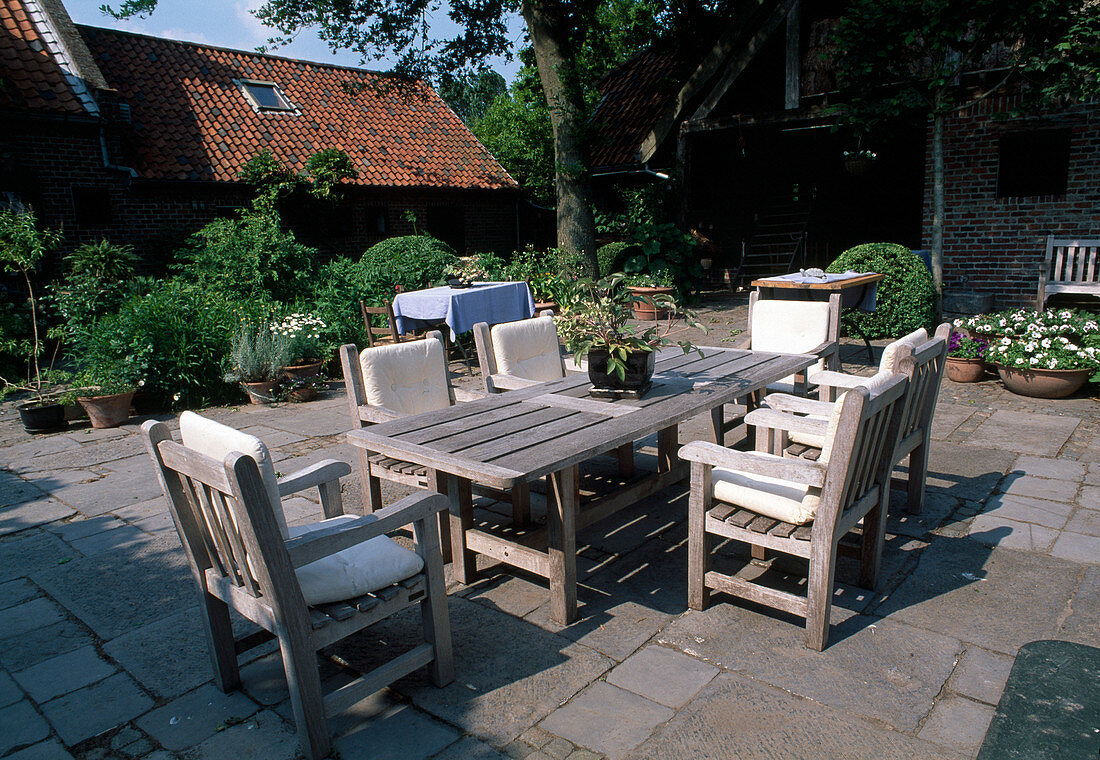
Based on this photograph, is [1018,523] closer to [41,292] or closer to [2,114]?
[41,292]

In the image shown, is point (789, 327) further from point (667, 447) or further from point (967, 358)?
point (967, 358)

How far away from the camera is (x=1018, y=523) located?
3.53m

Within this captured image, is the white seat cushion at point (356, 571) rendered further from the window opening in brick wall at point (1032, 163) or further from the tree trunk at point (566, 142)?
the window opening in brick wall at point (1032, 163)

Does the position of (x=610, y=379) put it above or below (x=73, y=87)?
below

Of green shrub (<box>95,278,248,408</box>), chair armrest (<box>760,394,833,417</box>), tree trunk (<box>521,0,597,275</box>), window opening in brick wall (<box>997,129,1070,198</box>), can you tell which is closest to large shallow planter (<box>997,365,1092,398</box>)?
chair armrest (<box>760,394,833,417</box>)

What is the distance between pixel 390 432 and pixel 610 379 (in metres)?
1.03

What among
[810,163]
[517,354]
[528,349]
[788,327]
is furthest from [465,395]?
[810,163]

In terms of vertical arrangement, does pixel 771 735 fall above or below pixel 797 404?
below

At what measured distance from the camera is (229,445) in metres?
2.06

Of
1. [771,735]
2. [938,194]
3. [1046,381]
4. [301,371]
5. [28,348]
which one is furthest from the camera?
[938,194]

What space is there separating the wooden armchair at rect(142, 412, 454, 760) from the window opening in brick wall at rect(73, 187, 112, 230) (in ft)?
35.8

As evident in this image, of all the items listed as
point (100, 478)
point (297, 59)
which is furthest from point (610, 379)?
point (297, 59)

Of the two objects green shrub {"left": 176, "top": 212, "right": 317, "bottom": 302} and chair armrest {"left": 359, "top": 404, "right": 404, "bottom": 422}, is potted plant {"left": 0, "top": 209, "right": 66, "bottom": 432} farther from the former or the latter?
chair armrest {"left": 359, "top": 404, "right": 404, "bottom": 422}

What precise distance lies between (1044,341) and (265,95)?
14.5 metres
